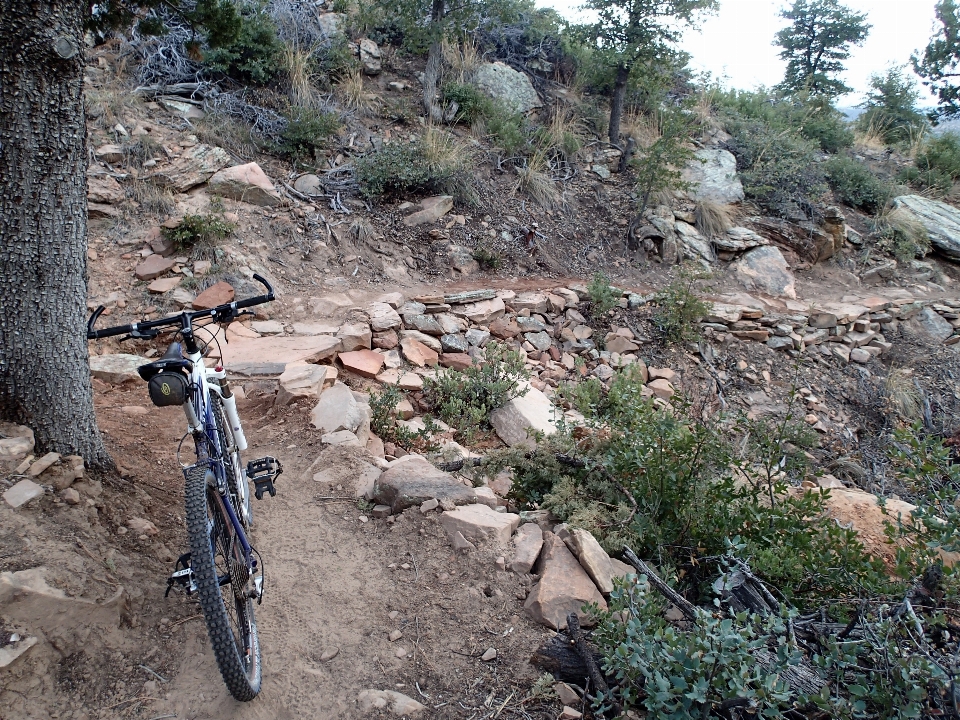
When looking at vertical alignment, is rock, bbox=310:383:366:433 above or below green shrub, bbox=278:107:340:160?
below

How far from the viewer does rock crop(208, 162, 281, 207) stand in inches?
281

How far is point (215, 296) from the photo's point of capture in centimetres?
602

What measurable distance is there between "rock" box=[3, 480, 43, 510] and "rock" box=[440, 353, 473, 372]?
386 centimetres

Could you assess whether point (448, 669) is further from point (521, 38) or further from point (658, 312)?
point (521, 38)

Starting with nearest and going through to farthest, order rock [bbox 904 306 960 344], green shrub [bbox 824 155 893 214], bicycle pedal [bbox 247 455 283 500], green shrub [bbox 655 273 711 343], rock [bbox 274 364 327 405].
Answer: bicycle pedal [bbox 247 455 283 500]
rock [bbox 274 364 327 405]
green shrub [bbox 655 273 711 343]
rock [bbox 904 306 960 344]
green shrub [bbox 824 155 893 214]

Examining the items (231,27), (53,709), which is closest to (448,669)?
(53,709)

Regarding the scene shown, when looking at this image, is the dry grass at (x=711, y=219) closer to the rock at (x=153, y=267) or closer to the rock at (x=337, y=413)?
the rock at (x=337, y=413)

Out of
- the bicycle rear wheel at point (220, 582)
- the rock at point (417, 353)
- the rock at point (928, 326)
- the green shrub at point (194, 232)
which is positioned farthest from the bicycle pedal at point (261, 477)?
the rock at point (928, 326)

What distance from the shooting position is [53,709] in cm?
213

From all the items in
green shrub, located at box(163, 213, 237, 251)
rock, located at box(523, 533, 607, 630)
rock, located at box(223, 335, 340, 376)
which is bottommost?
rock, located at box(223, 335, 340, 376)

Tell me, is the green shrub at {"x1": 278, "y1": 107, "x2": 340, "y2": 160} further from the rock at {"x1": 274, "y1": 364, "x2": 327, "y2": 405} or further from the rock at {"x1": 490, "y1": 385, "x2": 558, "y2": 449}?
the rock at {"x1": 490, "y1": 385, "x2": 558, "y2": 449}

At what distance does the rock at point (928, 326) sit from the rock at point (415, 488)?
28.1 ft

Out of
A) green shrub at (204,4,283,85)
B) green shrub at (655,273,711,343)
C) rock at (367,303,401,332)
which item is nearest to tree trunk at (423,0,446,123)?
green shrub at (204,4,283,85)

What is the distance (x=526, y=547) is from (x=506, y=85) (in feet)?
31.1
